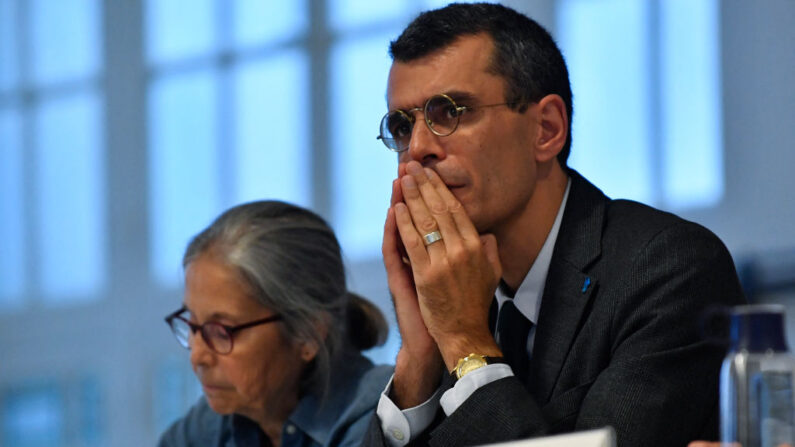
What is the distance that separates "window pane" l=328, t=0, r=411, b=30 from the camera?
5.52 metres

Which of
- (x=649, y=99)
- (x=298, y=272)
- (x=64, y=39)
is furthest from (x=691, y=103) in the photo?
(x=64, y=39)

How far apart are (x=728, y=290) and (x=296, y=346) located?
116 cm

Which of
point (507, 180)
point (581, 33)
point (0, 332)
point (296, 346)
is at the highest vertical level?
point (581, 33)

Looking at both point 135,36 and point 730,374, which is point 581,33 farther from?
point 730,374

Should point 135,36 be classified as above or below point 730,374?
above

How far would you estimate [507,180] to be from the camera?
6.61 feet

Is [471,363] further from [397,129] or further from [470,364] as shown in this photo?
[397,129]

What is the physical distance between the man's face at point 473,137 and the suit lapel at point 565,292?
0.11 meters

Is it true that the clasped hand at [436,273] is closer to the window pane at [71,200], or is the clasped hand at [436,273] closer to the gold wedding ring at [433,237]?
the gold wedding ring at [433,237]

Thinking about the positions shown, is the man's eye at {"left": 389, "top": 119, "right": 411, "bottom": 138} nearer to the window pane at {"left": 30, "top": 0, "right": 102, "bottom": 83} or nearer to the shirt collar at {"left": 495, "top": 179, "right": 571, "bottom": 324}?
the shirt collar at {"left": 495, "top": 179, "right": 571, "bottom": 324}

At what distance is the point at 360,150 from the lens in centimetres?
565

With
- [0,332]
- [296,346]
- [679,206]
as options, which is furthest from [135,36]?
[296,346]

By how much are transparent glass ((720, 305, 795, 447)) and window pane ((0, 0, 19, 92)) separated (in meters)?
6.67

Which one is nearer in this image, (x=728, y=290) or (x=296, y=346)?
(x=728, y=290)
